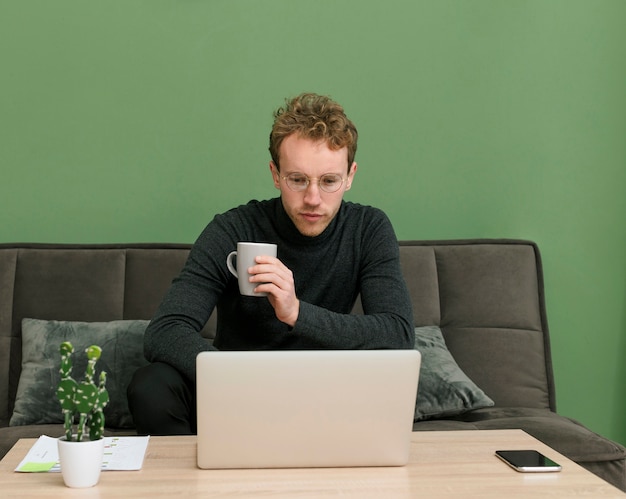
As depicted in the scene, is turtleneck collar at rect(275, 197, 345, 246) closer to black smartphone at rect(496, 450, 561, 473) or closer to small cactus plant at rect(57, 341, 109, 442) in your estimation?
black smartphone at rect(496, 450, 561, 473)

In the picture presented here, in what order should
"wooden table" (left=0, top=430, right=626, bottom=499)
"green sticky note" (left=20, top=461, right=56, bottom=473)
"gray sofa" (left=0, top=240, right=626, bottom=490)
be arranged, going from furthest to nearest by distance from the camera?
"gray sofa" (left=0, top=240, right=626, bottom=490) → "green sticky note" (left=20, top=461, right=56, bottom=473) → "wooden table" (left=0, top=430, right=626, bottom=499)

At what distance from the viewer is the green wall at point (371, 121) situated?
9.41 ft

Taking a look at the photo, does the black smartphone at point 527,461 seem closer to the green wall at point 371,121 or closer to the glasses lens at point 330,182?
the glasses lens at point 330,182

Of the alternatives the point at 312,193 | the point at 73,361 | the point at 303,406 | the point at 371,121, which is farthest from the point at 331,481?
the point at 371,121

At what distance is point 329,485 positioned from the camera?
4.16 ft

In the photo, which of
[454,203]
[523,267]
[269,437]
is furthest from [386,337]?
[454,203]

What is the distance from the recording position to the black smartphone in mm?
1351

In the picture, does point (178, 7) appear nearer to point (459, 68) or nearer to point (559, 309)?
point (459, 68)

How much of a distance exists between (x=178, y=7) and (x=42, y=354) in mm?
1277

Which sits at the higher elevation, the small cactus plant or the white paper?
the small cactus plant

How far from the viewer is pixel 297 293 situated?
2.14m

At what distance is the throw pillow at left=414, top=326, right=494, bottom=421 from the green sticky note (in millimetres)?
1238

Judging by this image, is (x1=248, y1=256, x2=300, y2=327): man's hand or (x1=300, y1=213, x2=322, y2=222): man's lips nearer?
(x1=248, y1=256, x2=300, y2=327): man's hand

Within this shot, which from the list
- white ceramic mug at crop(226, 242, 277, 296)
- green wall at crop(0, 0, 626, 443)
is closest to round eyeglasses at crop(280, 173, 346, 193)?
white ceramic mug at crop(226, 242, 277, 296)
